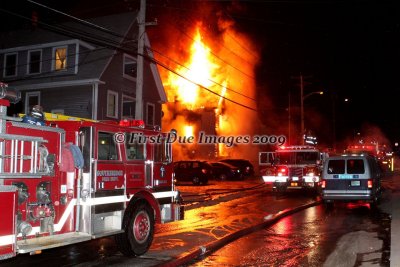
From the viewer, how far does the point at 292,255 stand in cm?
779

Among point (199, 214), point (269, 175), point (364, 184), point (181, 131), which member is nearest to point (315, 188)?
point (269, 175)

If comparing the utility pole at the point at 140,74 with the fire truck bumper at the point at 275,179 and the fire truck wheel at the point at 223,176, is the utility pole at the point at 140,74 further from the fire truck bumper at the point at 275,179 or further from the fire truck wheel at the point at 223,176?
the fire truck wheel at the point at 223,176

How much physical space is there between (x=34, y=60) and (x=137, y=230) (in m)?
20.2

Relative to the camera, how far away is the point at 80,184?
6562 millimetres

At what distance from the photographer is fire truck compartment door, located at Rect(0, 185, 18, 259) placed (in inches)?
202

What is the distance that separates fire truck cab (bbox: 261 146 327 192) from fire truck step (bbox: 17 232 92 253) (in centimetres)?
1336

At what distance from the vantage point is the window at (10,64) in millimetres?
25562

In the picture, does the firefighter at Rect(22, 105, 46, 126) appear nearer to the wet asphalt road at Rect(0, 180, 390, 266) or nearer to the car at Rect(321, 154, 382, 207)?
the wet asphalt road at Rect(0, 180, 390, 266)

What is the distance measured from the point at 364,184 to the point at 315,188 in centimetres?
484

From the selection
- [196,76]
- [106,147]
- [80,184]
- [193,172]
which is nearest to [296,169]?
[193,172]

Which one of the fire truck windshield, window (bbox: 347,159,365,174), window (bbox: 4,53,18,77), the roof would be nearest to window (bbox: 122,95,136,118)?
the roof

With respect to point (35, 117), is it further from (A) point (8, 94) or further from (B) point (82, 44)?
(B) point (82, 44)

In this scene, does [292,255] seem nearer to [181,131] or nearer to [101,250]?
[101,250]

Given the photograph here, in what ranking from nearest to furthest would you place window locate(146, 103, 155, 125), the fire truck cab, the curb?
1. the curb
2. the fire truck cab
3. window locate(146, 103, 155, 125)
